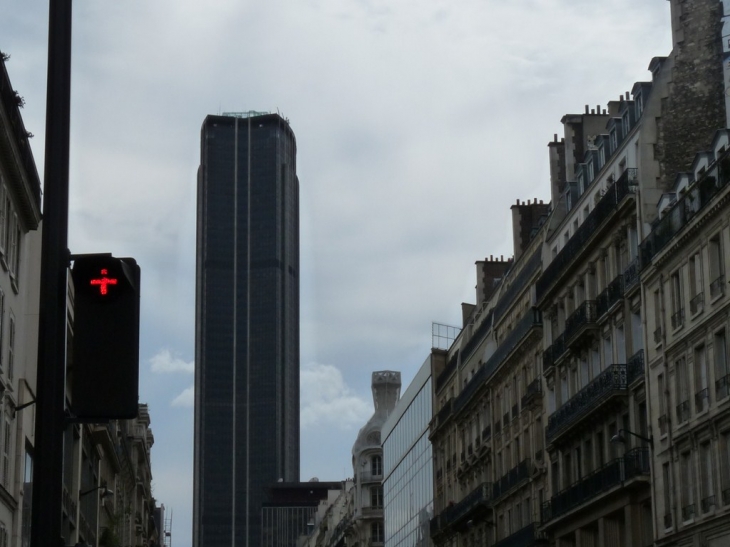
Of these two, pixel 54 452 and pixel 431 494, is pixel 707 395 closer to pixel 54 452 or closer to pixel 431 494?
pixel 54 452

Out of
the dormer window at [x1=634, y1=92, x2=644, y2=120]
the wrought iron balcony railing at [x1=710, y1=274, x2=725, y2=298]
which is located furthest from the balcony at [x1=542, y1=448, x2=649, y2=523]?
the dormer window at [x1=634, y1=92, x2=644, y2=120]

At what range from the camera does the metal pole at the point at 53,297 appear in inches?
293

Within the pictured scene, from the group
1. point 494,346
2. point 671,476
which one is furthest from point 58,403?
point 494,346

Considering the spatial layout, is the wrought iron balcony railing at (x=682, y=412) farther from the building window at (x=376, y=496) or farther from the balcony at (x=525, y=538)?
the building window at (x=376, y=496)

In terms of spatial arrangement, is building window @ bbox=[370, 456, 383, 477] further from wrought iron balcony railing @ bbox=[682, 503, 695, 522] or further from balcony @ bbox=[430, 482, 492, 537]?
wrought iron balcony railing @ bbox=[682, 503, 695, 522]

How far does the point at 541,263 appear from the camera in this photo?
2672 inches

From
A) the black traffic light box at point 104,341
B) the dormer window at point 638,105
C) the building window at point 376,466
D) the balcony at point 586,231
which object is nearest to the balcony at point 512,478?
the balcony at point 586,231

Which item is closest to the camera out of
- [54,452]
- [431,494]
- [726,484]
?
[54,452]

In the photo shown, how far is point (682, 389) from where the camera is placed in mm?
47906

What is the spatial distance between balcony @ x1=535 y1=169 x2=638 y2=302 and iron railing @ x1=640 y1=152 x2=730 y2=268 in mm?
3044

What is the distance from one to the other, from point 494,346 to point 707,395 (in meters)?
32.6

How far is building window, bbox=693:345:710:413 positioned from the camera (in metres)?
45.6

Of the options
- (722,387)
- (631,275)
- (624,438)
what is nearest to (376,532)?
(624,438)

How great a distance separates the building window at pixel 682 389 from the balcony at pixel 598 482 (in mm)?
3626
